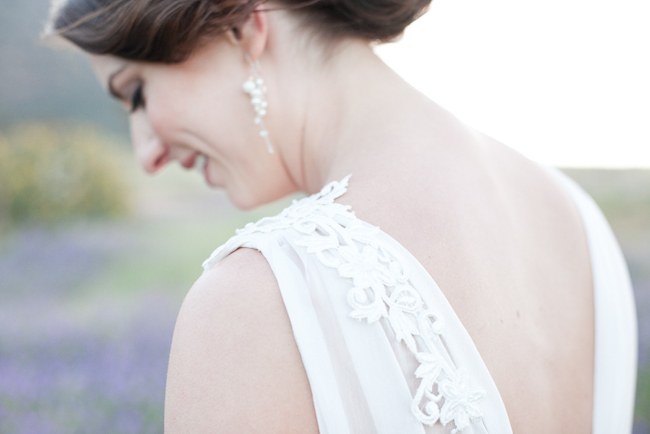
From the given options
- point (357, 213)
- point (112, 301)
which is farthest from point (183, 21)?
point (112, 301)

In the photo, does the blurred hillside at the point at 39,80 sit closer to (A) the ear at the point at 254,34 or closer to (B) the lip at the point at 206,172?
(B) the lip at the point at 206,172

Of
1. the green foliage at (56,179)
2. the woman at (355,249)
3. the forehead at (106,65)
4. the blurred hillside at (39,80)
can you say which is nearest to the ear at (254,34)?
the woman at (355,249)

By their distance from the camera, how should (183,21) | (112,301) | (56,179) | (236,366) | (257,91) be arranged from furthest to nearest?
1. (56,179)
2. (112,301)
3. (257,91)
4. (183,21)
5. (236,366)

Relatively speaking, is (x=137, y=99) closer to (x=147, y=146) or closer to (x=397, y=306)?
(x=147, y=146)

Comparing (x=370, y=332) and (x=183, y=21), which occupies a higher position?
(x=183, y=21)

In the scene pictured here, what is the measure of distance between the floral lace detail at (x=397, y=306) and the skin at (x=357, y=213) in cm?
5

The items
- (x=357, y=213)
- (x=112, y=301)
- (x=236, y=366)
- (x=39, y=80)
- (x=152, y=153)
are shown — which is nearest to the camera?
(x=236, y=366)

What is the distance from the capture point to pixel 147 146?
196 centimetres

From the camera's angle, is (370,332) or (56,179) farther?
(56,179)

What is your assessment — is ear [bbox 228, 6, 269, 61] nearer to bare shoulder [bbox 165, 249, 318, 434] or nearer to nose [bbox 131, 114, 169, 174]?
nose [bbox 131, 114, 169, 174]

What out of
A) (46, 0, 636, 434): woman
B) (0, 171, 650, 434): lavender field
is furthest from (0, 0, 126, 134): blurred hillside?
(46, 0, 636, 434): woman

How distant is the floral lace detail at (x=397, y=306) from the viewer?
1166mm

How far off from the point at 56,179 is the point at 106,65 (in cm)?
543

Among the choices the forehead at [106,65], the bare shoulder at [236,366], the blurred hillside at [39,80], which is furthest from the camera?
the blurred hillside at [39,80]
